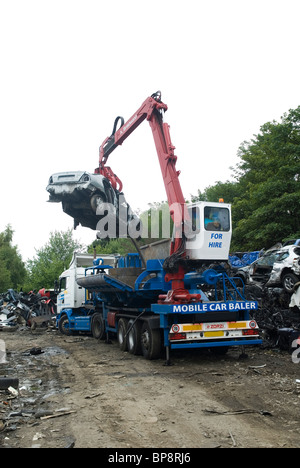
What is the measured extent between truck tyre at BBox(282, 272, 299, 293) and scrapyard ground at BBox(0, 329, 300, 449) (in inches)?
189

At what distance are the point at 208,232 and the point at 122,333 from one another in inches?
160

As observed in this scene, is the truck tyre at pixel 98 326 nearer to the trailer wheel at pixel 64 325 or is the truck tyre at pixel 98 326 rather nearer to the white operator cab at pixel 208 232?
the trailer wheel at pixel 64 325

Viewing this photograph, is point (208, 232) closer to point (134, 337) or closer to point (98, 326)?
point (134, 337)

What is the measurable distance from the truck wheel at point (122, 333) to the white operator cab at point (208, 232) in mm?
3120

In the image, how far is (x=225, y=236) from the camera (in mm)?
9828

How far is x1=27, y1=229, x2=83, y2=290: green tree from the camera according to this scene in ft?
127

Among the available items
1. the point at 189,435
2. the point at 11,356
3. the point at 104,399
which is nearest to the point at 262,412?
the point at 189,435

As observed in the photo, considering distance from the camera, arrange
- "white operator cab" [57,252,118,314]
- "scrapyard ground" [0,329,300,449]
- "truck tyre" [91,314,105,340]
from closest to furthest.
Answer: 1. "scrapyard ground" [0,329,300,449]
2. "truck tyre" [91,314,105,340]
3. "white operator cab" [57,252,118,314]

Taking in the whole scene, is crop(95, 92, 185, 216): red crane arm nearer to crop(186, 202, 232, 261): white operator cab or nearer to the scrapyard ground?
crop(186, 202, 232, 261): white operator cab

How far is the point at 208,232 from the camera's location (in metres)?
9.61

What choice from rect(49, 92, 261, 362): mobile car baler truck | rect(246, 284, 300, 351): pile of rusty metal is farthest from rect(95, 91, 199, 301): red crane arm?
rect(246, 284, 300, 351): pile of rusty metal
